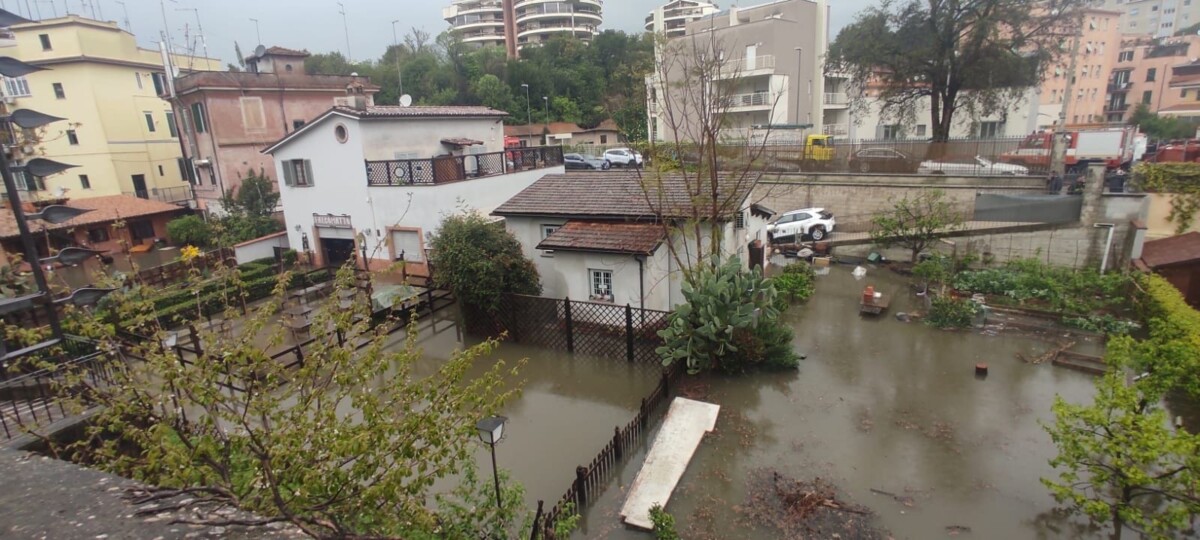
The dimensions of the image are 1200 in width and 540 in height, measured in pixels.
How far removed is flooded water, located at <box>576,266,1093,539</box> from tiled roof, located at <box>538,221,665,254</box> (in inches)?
146

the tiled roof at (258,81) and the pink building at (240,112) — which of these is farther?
the pink building at (240,112)

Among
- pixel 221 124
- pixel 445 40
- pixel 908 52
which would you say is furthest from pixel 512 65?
pixel 908 52

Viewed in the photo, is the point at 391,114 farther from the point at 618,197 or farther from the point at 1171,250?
the point at 1171,250

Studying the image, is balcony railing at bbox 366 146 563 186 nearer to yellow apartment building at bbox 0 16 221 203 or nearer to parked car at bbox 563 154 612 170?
parked car at bbox 563 154 612 170

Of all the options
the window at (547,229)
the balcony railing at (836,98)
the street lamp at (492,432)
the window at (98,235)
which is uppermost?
the balcony railing at (836,98)

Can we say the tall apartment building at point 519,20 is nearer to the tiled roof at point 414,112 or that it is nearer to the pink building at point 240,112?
the pink building at point 240,112

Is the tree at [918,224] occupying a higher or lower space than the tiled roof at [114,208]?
lower

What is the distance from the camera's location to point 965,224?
19844 millimetres

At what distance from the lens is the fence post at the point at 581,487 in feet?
26.0

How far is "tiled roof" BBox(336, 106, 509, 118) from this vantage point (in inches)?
741

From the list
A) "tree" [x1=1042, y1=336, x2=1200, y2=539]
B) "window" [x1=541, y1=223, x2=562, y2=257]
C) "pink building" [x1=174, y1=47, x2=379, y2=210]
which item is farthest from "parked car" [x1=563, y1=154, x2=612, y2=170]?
"tree" [x1=1042, y1=336, x2=1200, y2=539]

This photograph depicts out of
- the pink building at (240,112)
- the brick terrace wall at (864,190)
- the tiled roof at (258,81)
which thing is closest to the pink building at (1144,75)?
the brick terrace wall at (864,190)

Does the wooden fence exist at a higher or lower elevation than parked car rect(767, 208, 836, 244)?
lower

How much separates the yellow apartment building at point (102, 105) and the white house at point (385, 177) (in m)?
16.1
